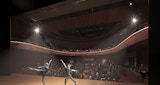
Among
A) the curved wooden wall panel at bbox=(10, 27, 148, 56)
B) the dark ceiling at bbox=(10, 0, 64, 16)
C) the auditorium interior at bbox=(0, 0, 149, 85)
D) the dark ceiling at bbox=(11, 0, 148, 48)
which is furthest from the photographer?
the dark ceiling at bbox=(10, 0, 64, 16)

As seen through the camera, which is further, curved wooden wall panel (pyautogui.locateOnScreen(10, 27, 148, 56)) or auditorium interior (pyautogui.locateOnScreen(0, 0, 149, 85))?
auditorium interior (pyautogui.locateOnScreen(0, 0, 149, 85))

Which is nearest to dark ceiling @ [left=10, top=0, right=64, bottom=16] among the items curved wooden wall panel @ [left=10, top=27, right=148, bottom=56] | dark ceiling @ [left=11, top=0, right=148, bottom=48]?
dark ceiling @ [left=11, top=0, right=148, bottom=48]

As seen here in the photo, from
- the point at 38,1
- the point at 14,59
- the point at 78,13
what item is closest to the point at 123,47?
the point at 78,13

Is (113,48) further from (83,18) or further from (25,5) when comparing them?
(25,5)

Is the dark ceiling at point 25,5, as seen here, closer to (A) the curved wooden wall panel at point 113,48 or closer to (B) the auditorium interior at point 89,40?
(B) the auditorium interior at point 89,40

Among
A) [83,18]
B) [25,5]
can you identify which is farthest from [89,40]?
[25,5]

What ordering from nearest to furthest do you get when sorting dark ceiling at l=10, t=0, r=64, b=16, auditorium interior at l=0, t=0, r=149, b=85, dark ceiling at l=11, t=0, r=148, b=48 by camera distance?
auditorium interior at l=0, t=0, r=149, b=85 → dark ceiling at l=11, t=0, r=148, b=48 → dark ceiling at l=10, t=0, r=64, b=16

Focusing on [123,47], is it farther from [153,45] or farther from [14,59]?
[14,59]

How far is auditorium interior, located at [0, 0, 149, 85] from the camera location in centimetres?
265

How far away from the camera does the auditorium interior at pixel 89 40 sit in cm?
265

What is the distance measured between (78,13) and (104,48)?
0.81m

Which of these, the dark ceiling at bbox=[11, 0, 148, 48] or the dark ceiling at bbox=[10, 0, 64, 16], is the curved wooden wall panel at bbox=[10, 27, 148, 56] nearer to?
the dark ceiling at bbox=[11, 0, 148, 48]

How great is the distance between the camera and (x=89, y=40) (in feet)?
10.2

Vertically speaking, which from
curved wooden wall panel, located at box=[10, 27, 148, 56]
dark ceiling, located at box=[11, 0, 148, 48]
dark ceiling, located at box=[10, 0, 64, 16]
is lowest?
curved wooden wall panel, located at box=[10, 27, 148, 56]
